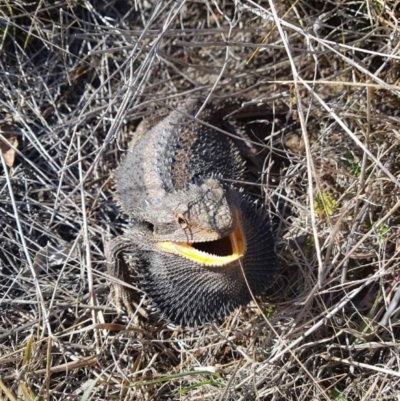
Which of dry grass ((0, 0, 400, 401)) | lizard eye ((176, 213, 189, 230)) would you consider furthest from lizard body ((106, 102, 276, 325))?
dry grass ((0, 0, 400, 401))

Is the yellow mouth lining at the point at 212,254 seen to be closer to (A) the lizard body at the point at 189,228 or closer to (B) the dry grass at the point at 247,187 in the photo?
(A) the lizard body at the point at 189,228

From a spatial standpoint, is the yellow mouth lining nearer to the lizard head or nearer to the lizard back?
the lizard head

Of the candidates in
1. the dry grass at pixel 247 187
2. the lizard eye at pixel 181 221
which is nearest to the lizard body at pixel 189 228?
the lizard eye at pixel 181 221

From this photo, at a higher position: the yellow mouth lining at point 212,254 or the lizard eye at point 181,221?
the lizard eye at point 181,221

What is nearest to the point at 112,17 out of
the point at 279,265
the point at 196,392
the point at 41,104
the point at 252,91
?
the point at 41,104

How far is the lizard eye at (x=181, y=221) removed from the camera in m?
3.15

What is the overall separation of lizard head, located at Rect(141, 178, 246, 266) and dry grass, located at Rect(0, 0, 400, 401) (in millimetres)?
407

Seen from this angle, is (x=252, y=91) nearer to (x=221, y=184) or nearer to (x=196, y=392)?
(x=221, y=184)

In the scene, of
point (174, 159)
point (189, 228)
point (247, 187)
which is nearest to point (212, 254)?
point (189, 228)

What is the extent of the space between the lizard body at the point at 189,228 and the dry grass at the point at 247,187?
23 centimetres

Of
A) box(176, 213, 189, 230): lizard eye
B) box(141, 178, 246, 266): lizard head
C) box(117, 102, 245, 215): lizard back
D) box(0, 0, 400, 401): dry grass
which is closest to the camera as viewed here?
box(141, 178, 246, 266): lizard head

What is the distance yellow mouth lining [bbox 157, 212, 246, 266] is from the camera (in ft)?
9.97

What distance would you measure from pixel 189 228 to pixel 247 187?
1094 mm

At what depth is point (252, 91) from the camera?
436cm
